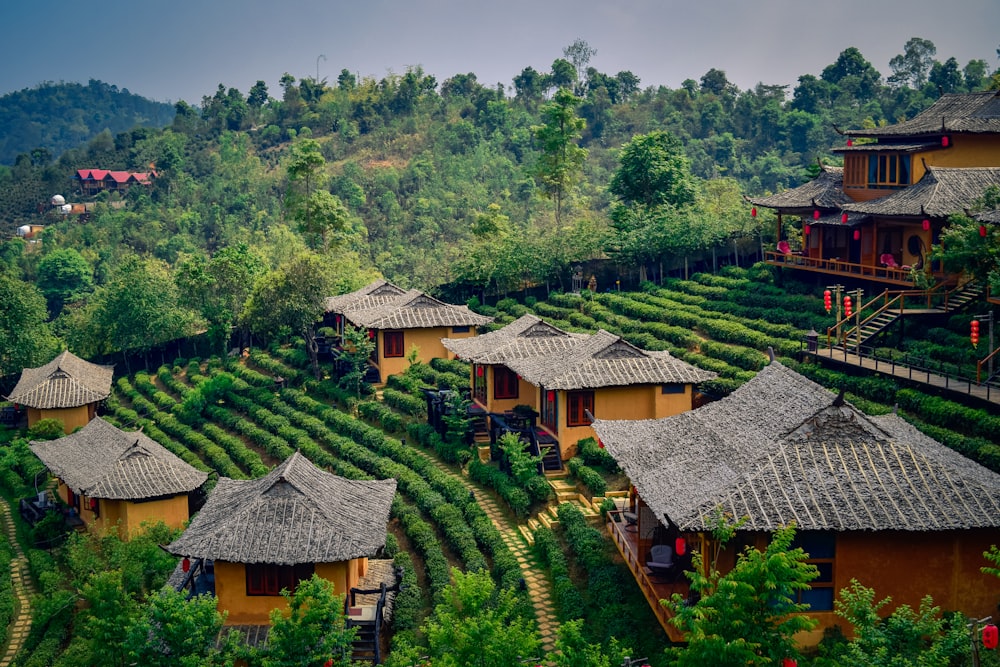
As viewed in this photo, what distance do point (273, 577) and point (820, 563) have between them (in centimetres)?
1292

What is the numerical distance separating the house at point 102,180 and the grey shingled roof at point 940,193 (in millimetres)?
87688

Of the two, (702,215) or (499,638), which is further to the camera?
(702,215)

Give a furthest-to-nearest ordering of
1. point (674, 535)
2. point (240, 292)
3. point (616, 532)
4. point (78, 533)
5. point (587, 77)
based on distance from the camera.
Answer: point (587, 77) < point (240, 292) < point (78, 533) < point (616, 532) < point (674, 535)

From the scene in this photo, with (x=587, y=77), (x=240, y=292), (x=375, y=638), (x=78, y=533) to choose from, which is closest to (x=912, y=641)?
(x=375, y=638)

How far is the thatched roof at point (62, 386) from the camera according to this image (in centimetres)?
5025

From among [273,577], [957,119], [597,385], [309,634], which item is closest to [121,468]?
[273,577]

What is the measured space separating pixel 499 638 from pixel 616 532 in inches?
304

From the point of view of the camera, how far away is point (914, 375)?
1273 inches

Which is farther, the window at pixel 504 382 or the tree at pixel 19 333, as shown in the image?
the tree at pixel 19 333

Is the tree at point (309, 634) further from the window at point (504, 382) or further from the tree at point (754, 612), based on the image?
the window at point (504, 382)

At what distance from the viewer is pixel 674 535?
2484 centimetres

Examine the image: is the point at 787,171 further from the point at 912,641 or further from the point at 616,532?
the point at 912,641

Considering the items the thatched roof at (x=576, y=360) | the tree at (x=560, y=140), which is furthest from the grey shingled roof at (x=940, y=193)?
the tree at (x=560, y=140)

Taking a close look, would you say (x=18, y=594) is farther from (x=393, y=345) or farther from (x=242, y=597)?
(x=393, y=345)
